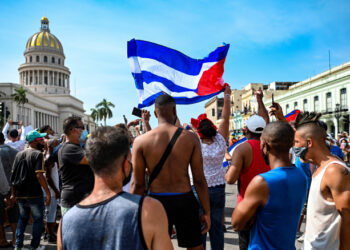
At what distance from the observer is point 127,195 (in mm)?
1588

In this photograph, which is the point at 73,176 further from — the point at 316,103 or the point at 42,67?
the point at 42,67

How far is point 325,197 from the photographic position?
2400 mm

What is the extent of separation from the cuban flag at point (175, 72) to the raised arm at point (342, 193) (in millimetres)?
3399

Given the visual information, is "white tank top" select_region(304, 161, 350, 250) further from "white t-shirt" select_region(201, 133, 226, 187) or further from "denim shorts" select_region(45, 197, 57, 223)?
"denim shorts" select_region(45, 197, 57, 223)

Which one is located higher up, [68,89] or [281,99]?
[68,89]

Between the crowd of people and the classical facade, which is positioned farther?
the classical facade

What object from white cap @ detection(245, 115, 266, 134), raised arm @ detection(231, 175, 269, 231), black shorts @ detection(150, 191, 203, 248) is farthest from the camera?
white cap @ detection(245, 115, 266, 134)

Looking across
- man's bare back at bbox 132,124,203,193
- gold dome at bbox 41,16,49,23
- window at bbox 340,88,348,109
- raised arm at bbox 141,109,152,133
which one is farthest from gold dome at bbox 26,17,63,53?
man's bare back at bbox 132,124,203,193

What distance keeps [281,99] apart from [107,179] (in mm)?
46691

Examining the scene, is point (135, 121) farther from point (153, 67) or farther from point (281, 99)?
point (281, 99)

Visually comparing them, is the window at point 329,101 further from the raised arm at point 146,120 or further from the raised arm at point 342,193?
the raised arm at point 342,193

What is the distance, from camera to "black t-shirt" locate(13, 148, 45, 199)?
4.94 meters

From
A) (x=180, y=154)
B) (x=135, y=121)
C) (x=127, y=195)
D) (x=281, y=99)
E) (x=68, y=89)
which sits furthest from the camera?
(x=68, y=89)

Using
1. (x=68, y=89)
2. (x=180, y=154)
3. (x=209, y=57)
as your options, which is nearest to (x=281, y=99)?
(x=209, y=57)
